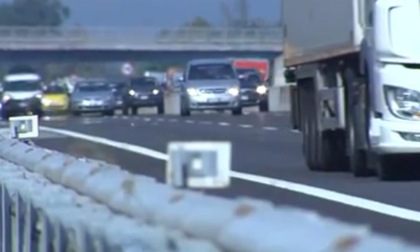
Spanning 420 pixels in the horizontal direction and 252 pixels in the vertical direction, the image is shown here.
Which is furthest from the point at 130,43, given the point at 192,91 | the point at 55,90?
the point at 192,91

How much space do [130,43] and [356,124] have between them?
3262 inches

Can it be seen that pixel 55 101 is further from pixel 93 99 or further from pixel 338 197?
pixel 338 197

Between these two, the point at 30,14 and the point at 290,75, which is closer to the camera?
the point at 290,75

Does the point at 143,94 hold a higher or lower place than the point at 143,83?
lower

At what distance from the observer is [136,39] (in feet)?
344

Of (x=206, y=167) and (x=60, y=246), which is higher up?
(x=206, y=167)

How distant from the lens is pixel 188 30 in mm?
106500

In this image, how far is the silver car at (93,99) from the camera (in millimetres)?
72000

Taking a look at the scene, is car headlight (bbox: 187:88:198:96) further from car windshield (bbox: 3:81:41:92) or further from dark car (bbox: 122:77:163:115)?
dark car (bbox: 122:77:163:115)

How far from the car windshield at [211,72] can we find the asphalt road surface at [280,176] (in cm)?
1336

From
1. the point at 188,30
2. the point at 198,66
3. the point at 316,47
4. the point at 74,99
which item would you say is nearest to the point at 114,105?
the point at 74,99

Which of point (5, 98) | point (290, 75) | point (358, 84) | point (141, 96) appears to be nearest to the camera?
point (358, 84)

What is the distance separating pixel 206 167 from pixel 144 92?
73870 mm

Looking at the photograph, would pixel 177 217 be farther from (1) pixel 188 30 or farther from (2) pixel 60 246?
(1) pixel 188 30
